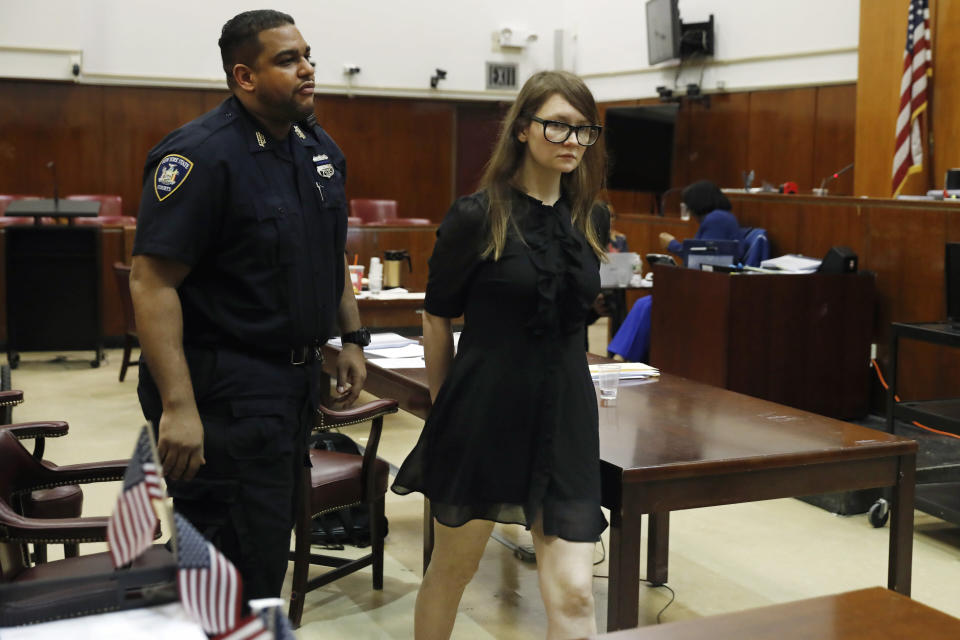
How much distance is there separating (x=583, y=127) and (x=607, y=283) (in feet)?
16.4

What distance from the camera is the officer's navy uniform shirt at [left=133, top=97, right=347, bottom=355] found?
6.76ft

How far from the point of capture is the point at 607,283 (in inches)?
285

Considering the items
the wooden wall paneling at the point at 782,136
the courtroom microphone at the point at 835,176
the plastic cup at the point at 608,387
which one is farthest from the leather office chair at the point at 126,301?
the wooden wall paneling at the point at 782,136

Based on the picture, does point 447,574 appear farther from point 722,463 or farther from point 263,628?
point 263,628

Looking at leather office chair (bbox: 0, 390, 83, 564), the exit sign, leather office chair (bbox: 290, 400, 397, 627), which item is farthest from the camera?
the exit sign

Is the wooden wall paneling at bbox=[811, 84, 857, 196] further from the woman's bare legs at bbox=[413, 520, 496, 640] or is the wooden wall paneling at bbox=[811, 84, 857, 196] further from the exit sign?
the woman's bare legs at bbox=[413, 520, 496, 640]

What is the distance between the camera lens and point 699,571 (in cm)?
395

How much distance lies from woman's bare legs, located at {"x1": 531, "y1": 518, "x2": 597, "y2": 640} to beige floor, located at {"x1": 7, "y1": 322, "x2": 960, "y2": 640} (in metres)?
1.15

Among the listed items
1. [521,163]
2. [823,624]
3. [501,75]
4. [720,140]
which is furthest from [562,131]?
[501,75]

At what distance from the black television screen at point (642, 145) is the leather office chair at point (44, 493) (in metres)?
9.20

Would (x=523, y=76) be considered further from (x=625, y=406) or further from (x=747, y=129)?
(x=625, y=406)

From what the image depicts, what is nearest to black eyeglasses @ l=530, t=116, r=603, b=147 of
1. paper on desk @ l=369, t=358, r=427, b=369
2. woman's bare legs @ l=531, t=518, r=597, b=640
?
woman's bare legs @ l=531, t=518, r=597, b=640

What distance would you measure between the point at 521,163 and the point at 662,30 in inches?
384

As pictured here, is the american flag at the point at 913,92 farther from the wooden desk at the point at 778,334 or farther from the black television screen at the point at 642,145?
the black television screen at the point at 642,145
